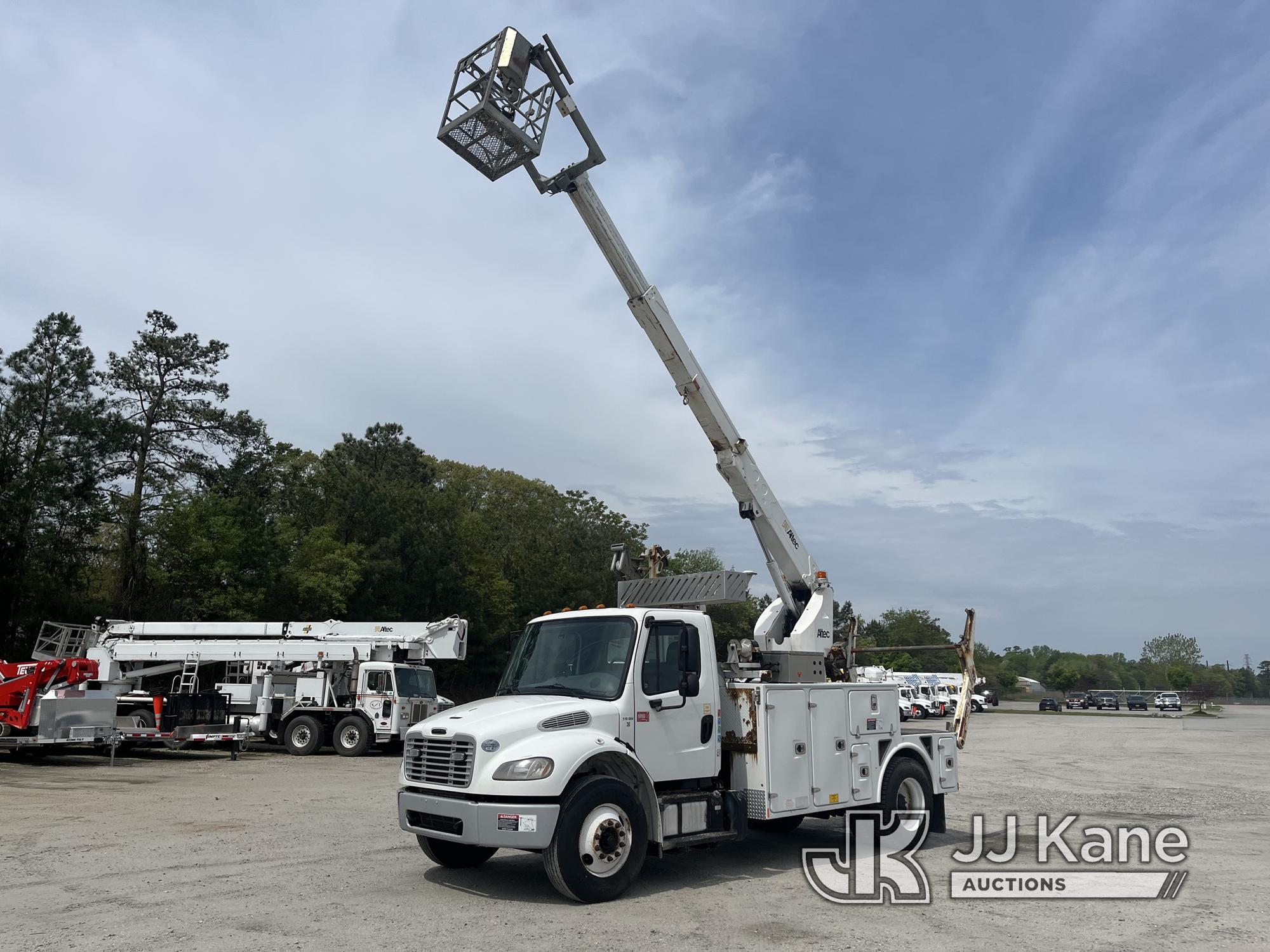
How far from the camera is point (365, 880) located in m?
8.39

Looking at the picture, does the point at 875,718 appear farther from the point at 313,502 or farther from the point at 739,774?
the point at 313,502

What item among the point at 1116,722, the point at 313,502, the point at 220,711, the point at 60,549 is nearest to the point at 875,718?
the point at 220,711

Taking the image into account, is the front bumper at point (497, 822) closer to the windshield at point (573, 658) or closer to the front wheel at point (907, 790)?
the windshield at point (573, 658)

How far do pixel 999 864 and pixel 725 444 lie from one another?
5.88 metres

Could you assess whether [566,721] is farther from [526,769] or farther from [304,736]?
[304,736]

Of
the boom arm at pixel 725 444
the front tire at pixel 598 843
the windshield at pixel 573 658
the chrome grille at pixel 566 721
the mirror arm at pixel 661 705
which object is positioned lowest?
the front tire at pixel 598 843

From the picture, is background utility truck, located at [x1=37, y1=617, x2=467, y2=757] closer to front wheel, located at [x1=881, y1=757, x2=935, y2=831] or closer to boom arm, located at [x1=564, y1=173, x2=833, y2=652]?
boom arm, located at [x1=564, y1=173, x2=833, y2=652]

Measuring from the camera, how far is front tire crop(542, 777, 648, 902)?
7.38 metres

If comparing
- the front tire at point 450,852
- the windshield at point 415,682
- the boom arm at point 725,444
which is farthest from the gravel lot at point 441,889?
the windshield at point 415,682

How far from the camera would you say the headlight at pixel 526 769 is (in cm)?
741

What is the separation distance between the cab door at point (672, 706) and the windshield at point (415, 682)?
16335 mm

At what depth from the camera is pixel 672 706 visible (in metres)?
8.52

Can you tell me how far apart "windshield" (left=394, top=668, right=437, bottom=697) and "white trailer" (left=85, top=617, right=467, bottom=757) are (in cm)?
2

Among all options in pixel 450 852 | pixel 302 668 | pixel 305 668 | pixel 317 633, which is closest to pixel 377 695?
pixel 305 668
